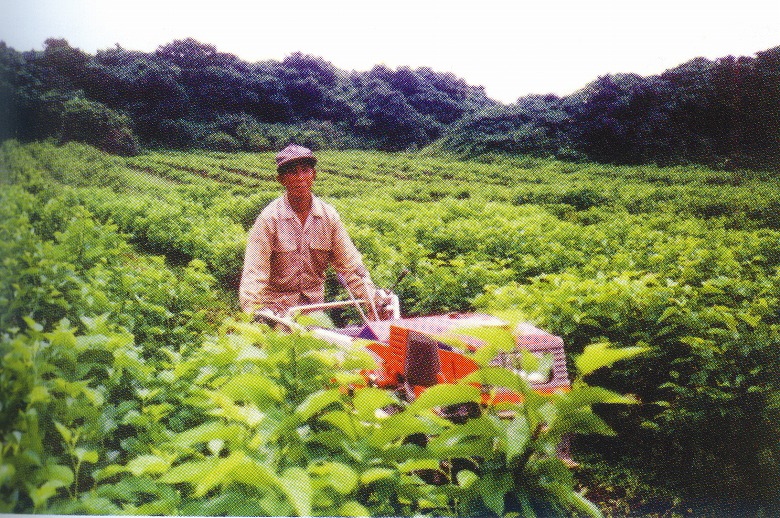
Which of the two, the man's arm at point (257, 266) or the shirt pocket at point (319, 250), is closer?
the man's arm at point (257, 266)

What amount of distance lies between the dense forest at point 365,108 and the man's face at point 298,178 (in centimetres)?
67

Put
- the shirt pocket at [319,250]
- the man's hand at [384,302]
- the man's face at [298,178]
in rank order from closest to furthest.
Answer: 1. the man's hand at [384,302]
2. the man's face at [298,178]
3. the shirt pocket at [319,250]

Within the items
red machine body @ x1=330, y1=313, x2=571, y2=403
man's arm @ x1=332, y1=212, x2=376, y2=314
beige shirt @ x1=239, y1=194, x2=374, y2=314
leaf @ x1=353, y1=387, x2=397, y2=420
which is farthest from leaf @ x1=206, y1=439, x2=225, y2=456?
man's arm @ x1=332, y1=212, x2=376, y2=314

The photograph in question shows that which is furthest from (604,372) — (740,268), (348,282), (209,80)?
(209,80)

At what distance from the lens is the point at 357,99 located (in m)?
4.08

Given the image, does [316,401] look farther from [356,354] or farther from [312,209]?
[312,209]

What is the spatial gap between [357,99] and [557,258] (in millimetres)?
2325

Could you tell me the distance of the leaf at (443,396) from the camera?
97cm

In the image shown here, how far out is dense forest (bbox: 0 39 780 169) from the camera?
7.43 feet

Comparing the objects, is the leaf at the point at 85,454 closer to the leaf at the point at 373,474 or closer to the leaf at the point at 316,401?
the leaf at the point at 316,401

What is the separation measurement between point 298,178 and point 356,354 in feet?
7.87

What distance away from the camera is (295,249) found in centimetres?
347

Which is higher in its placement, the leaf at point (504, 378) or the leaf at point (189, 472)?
the leaf at point (504, 378)

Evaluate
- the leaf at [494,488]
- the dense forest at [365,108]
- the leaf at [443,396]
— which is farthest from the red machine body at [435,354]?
the dense forest at [365,108]
